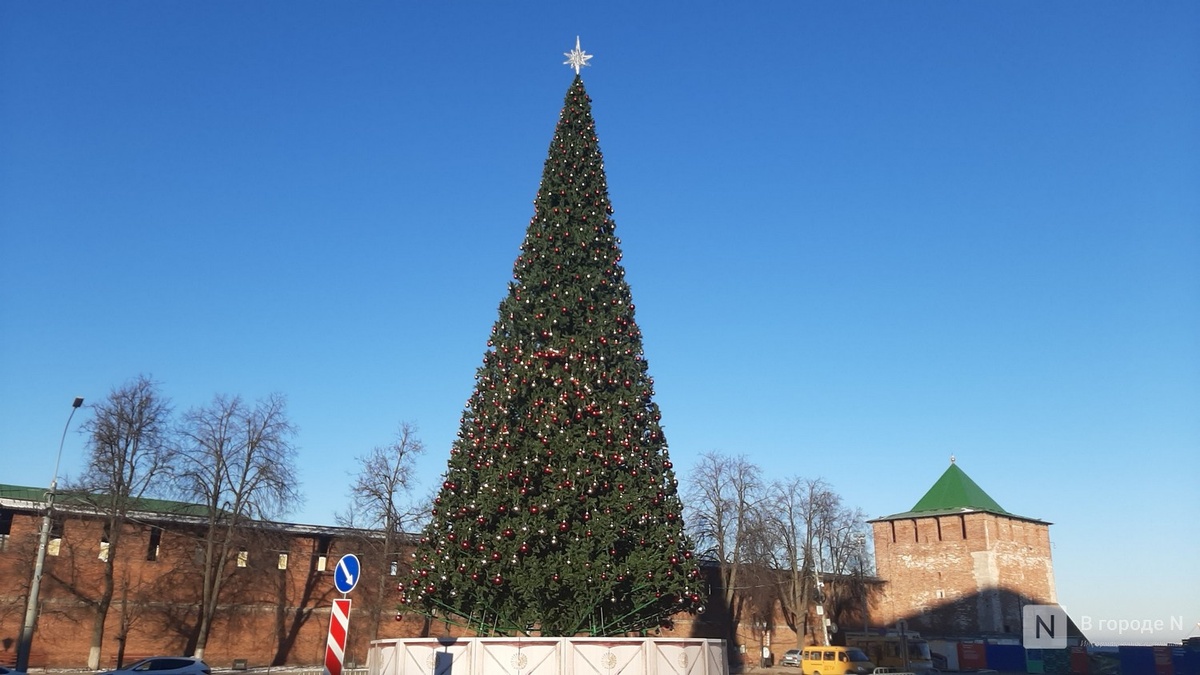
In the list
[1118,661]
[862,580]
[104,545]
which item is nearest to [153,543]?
[104,545]

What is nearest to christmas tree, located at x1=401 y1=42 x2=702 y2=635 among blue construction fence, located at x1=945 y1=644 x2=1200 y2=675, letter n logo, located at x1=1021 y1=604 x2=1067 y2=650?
letter n logo, located at x1=1021 y1=604 x2=1067 y2=650

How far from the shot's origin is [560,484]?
1661cm

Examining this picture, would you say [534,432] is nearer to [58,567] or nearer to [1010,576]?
[58,567]

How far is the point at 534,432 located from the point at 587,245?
14.3 feet

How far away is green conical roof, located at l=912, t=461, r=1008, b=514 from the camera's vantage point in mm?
66438

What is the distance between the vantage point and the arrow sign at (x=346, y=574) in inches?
448

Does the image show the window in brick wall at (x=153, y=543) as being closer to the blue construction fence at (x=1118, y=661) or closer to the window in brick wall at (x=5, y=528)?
the window in brick wall at (x=5, y=528)

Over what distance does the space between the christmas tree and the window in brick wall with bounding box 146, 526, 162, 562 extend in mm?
27177

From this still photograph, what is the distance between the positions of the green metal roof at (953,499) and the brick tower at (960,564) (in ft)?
0.25

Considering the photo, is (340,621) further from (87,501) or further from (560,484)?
(87,501)

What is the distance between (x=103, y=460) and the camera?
36906mm

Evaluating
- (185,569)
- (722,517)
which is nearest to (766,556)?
(722,517)

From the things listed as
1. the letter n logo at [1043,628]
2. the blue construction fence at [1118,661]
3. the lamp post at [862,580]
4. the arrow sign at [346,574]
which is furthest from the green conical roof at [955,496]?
the arrow sign at [346,574]

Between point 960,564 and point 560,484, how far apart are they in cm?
5641
